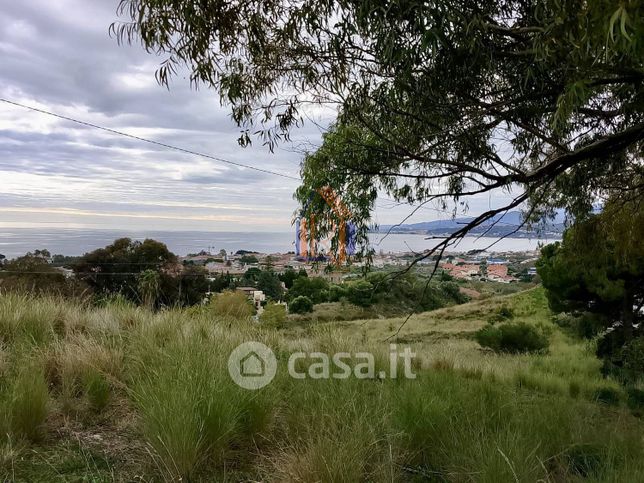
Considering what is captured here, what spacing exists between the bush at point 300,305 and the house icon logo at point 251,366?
18045mm

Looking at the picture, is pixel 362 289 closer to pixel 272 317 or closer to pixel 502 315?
pixel 272 317

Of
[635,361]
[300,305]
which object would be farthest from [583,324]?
[300,305]

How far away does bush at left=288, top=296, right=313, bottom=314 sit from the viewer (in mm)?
22953

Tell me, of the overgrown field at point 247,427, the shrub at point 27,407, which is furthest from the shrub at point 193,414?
the shrub at point 27,407

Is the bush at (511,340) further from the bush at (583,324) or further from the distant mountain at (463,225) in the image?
the distant mountain at (463,225)

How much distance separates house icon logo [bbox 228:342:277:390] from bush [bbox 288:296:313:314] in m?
18.0

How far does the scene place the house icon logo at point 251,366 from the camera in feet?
12.1

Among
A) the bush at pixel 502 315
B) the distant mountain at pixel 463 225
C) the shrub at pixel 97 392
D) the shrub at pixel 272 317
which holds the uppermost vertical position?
the distant mountain at pixel 463 225

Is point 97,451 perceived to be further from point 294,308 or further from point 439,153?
point 294,308

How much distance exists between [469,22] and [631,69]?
45.7 inches

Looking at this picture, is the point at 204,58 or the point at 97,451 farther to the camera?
the point at 204,58

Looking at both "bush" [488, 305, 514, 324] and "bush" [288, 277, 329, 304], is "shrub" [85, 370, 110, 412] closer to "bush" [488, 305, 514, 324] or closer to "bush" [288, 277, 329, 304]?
"bush" [288, 277, 329, 304]

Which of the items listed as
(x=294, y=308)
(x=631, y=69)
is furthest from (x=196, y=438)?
(x=294, y=308)

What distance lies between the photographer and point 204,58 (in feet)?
11.8
